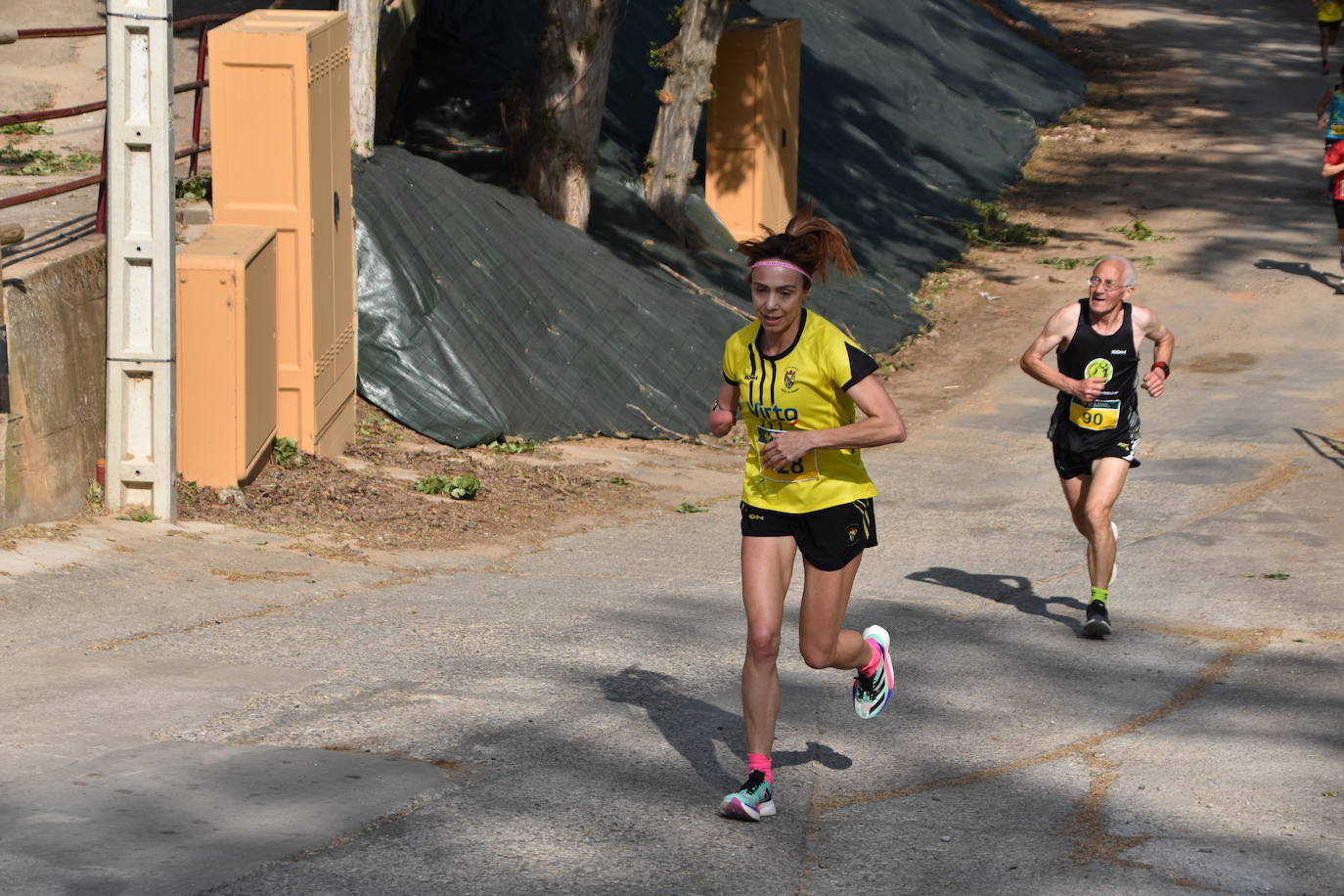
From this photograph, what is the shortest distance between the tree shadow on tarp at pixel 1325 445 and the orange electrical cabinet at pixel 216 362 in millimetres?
8606

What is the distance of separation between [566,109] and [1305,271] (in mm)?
9652

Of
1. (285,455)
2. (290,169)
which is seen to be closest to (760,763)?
(285,455)

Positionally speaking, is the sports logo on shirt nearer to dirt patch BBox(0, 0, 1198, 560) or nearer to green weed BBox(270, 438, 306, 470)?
dirt patch BBox(0, 0, 1198, 560)

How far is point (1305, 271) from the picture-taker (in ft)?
68.3

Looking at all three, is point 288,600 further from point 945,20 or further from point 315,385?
point 945,20

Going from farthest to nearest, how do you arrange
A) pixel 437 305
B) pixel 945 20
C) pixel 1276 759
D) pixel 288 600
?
1. pixel 945 20
2. pixel 437 305
3. pixel 288 600
4. pixel 1276 759

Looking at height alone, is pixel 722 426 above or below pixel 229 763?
above

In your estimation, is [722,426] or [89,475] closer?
[722,426]

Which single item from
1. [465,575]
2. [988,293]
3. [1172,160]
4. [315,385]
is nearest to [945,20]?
[1172,160]

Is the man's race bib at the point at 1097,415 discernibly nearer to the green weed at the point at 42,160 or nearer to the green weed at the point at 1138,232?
the green weed at the point at 42,160

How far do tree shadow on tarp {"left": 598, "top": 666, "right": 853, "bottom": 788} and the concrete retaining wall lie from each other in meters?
3.59

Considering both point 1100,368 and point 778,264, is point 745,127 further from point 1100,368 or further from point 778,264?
point 778,264

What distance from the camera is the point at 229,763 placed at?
5809mm

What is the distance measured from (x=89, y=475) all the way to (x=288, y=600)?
195 centimetres
